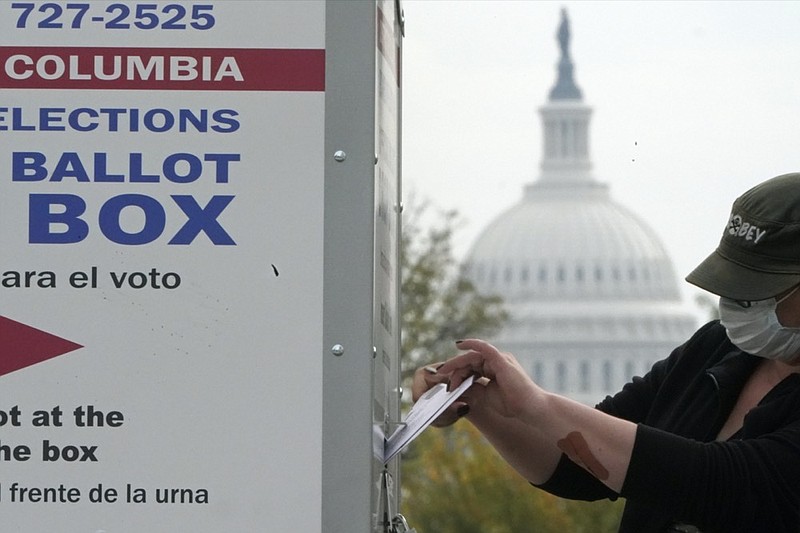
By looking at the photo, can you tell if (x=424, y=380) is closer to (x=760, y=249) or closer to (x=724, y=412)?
(x=724, y=412)

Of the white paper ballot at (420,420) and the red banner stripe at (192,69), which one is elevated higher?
the red banner stripe at (192,69)

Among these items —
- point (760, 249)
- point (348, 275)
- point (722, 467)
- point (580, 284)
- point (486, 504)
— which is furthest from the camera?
point (580, 284)

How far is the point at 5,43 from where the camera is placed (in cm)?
242

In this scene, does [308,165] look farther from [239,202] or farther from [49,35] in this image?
[49,35]

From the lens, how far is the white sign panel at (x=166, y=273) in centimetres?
235

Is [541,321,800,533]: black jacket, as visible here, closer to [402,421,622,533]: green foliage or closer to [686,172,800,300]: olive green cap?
[686,172,800,300]: olive green cap

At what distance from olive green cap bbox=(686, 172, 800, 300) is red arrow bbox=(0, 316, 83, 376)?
1.02m

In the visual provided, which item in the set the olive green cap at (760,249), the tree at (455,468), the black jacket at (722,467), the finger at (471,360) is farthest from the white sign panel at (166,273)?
the tree at (455,468)

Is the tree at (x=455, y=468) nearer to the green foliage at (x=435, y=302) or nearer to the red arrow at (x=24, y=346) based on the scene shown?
the green foliage at (x=435, y=302)

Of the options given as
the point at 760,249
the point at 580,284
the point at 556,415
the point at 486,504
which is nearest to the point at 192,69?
the point at 556,415

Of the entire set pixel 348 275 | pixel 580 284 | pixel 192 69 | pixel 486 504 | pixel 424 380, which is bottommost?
pixel 486 504

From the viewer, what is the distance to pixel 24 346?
2375mm

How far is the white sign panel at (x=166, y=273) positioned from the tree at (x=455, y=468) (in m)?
24.5

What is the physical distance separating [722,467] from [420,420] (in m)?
0.47
